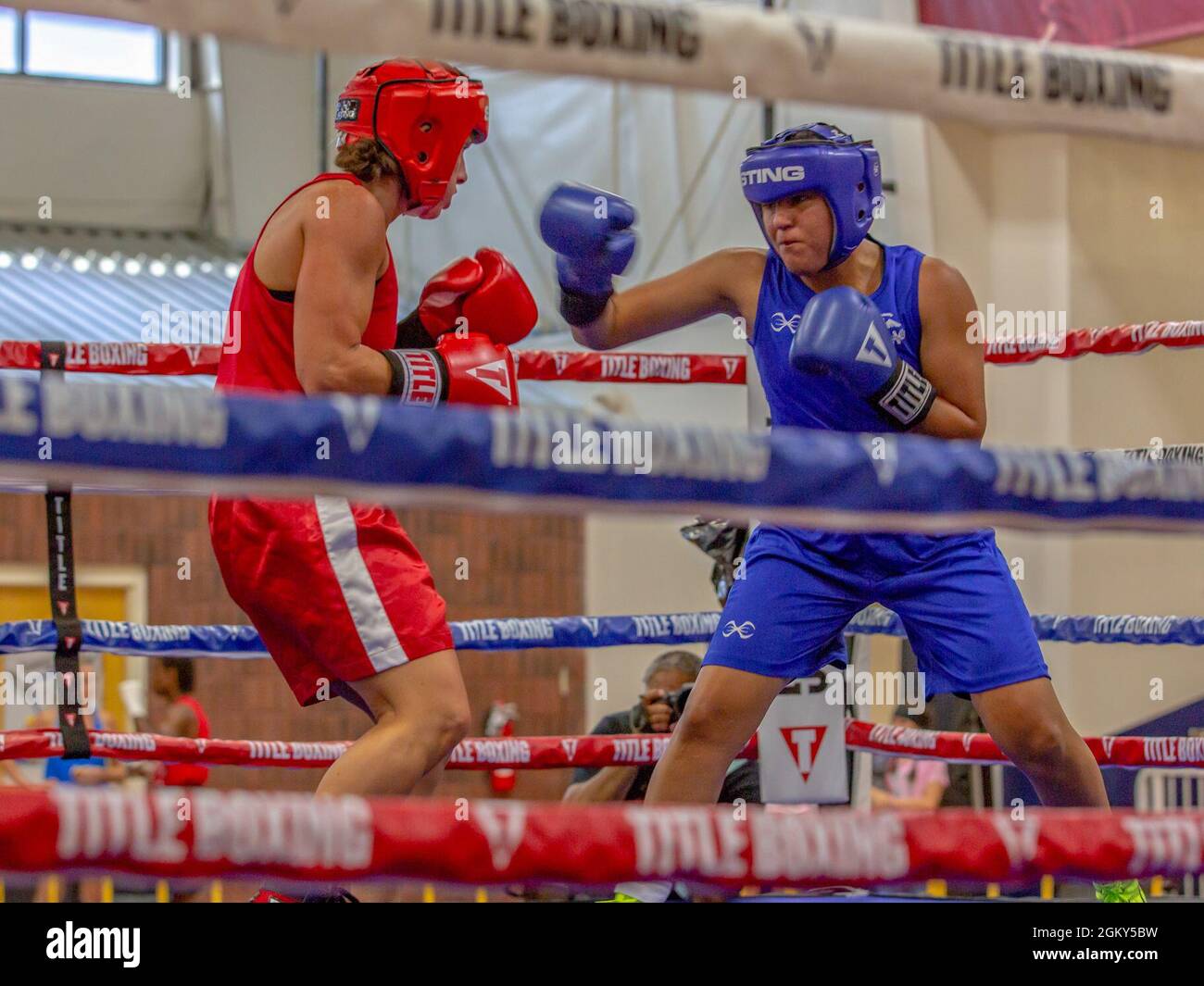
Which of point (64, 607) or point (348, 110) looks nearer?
point (348, 110)

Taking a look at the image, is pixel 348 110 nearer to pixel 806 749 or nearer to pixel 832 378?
pixel 832 378

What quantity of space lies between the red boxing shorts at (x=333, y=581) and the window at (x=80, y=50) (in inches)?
308

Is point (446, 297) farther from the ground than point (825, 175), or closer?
closer

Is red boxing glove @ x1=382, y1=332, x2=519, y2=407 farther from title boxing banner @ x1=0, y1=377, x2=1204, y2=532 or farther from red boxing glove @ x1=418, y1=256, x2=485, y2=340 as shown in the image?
title boxing banner @ x1=0, y1=377, x2=1204, y2=532

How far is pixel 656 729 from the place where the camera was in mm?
3629

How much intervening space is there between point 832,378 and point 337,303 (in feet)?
2.34

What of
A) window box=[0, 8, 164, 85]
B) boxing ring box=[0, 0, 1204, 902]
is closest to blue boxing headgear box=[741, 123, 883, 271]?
boxing ring box=[0, 0, 1204, 902]

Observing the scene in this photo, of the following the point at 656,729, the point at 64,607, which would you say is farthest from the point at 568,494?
the point at 656,729

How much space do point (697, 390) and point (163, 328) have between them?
2.77m

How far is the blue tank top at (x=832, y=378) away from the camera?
220 centimetres

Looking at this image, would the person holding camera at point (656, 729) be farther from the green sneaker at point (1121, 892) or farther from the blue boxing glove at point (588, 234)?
the blue boxing glove at point (588, 234)

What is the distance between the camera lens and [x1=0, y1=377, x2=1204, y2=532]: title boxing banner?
112 centimetres
